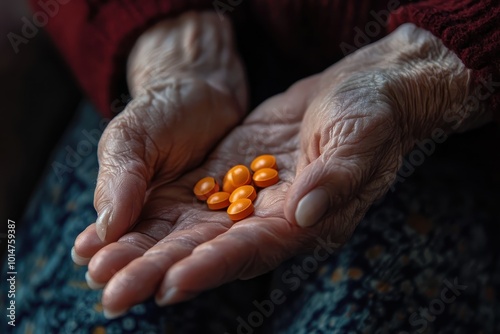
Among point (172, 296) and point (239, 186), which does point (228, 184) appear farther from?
point (172, 296)

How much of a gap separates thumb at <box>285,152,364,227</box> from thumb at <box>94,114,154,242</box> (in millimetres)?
212

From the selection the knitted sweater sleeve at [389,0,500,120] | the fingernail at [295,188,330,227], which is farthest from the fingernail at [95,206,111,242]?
the knitted sweater sleeve at [389,0,500,120]

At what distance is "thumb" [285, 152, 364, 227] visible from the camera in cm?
71

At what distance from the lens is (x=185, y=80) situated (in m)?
→ 1.03

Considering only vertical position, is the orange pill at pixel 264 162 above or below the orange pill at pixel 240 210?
below

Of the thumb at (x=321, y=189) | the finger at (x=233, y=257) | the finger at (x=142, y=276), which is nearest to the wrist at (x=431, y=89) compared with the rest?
the thumb at (x=321, y=189)

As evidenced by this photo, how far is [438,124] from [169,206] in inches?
17.1

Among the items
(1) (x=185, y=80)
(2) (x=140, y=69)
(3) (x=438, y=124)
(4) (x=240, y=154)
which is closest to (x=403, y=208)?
(3) (x=438, y=124)

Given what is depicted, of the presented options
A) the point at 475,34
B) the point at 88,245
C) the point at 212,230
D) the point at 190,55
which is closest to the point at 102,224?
the point at 88,245

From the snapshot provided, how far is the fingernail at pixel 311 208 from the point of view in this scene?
0.70 metres

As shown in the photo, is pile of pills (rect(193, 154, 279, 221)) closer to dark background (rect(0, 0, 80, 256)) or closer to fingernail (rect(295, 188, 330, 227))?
fingernail (rect(295, 188, 330, 227))

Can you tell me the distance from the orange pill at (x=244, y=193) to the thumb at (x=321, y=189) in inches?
5.2

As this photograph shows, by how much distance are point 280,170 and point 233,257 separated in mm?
271

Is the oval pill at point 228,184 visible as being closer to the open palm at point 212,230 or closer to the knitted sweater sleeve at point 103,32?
the open palm at point 212,230
